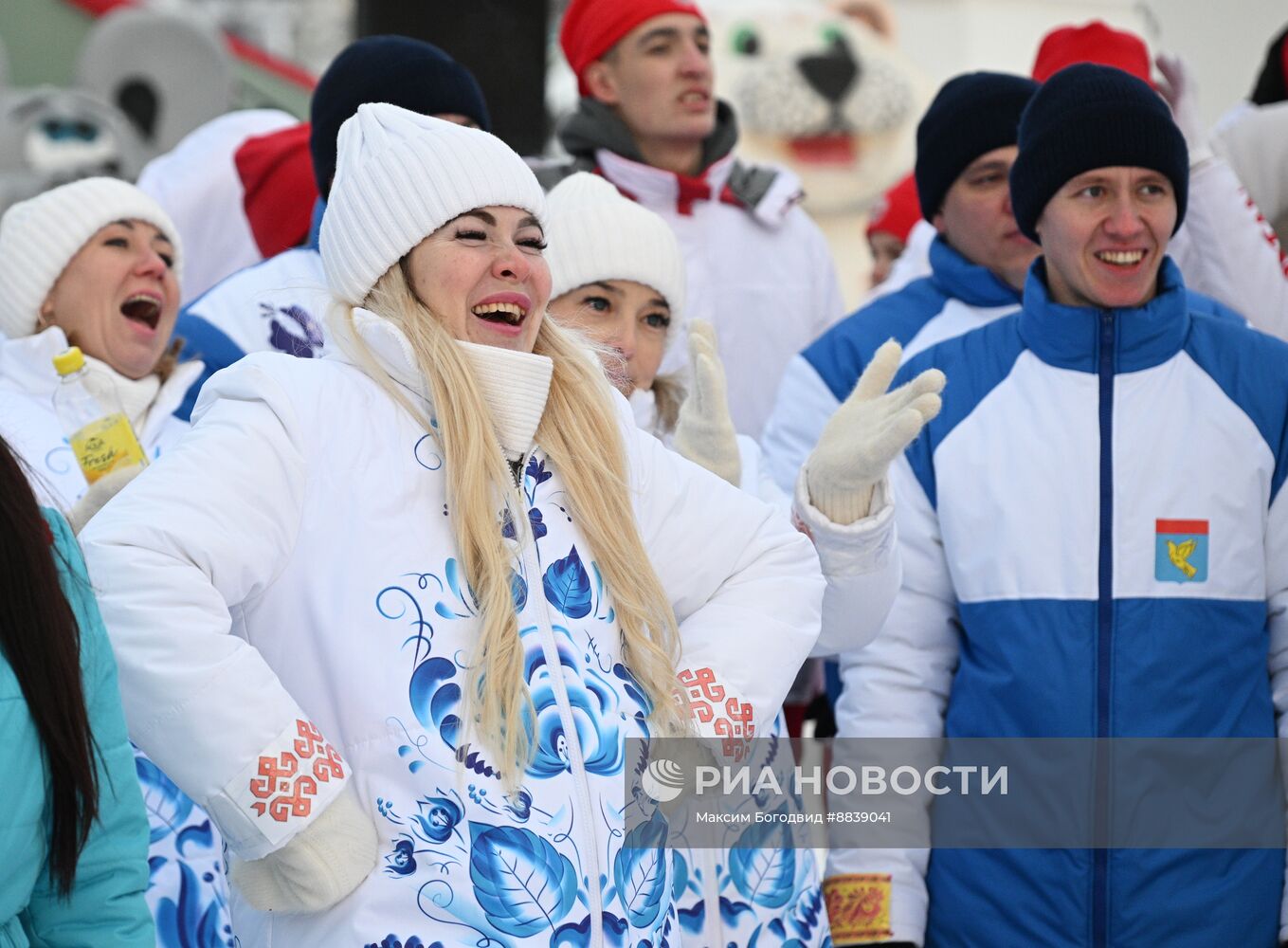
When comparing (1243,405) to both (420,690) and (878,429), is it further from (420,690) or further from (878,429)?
(420,690)

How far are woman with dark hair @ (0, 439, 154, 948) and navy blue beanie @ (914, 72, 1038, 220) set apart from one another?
245 cm

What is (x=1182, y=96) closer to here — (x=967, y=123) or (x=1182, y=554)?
(x=967, y=123)

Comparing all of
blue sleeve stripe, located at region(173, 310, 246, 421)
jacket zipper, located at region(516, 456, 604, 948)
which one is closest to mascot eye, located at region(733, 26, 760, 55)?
blue sleeve stripe, located at region(173, 310, 246, 421)

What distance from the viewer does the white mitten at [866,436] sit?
252cm

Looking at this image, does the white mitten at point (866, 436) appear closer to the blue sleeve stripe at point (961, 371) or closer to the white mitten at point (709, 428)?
the white mitten at point (709, 428)

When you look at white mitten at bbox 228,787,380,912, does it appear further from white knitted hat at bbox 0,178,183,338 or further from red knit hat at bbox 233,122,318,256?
red knit hat at bbox 233,122,318,256

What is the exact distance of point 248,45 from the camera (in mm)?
12328

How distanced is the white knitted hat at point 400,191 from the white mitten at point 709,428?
491mm

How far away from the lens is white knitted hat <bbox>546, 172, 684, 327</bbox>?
3305 mm

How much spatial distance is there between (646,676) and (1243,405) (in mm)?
1362

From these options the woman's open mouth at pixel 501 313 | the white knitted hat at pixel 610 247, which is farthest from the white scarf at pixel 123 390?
the woman's open mouth at pixel 501 313

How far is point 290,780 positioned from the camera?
1983 mm

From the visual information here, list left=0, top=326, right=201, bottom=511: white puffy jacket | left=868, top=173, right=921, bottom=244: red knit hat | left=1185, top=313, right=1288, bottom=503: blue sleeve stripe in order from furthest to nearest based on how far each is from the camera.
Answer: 1. left=868, top=173, right=921, bottom=244: red knit hat
2. left=0, top=326, right=201, bottom=511: white puffy jacket
3. left=1185, top=313, right=1288, bottom=503: blue sleeve stripe

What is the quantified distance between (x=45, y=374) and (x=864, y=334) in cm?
171
